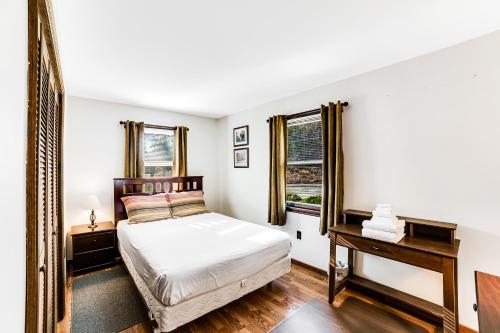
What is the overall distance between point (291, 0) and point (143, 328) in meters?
2.86

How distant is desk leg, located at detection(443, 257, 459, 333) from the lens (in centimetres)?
165

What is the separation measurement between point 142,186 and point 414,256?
12.3ft

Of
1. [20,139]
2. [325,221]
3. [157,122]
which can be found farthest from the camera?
[157,122]

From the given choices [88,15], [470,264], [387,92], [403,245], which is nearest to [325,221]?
[403,245]

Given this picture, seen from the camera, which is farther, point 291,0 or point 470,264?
point 470,264

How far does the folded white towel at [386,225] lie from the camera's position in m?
2.02

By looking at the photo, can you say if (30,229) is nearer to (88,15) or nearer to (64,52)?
(88,15)

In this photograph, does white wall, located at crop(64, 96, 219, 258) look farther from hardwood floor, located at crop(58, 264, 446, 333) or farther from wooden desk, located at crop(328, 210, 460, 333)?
wooden desk, located at crop(328, 210, 460, 333)

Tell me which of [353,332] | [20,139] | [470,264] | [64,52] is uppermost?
[64,52]

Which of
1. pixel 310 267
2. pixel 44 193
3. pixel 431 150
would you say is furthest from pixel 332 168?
pixel 44 193

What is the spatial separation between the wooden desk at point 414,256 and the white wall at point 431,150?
0.11 metres

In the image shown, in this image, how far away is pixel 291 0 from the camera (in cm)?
147

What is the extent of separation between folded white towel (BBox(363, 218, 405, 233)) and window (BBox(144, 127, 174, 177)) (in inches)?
134

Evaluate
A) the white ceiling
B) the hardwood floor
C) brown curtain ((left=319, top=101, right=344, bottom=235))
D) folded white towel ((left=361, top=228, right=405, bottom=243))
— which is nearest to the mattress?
the hardwood floor
